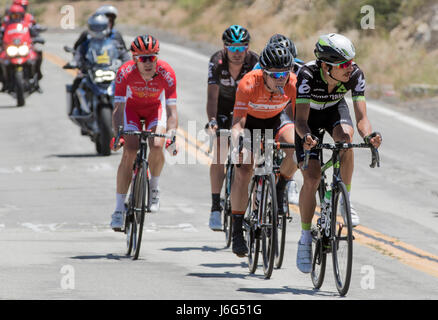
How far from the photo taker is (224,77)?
476 inches

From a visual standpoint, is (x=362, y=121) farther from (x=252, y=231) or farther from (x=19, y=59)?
(x=19, y=59)

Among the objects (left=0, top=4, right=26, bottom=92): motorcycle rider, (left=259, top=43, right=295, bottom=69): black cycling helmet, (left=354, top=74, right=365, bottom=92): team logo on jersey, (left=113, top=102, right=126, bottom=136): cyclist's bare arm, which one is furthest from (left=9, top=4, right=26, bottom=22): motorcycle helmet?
(left=354, top=74, right=365, bottom=92): team logo on jersey

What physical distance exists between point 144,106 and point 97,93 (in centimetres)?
702

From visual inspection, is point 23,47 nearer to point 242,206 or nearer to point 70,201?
point 70,201

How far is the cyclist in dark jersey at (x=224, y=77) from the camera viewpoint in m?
11.7

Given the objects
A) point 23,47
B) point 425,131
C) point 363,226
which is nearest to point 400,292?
point 363,226

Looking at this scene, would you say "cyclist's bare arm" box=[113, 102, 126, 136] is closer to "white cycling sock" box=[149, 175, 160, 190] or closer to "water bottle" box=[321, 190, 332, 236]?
"white cycling sock" box=[149, 175, 160, 190]

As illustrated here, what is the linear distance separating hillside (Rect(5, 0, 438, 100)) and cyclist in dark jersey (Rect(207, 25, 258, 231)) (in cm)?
1059

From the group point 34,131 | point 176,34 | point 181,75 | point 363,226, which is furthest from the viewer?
point 176,34

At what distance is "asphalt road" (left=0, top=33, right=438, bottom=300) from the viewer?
939 centimetres

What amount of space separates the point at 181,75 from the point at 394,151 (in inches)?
472

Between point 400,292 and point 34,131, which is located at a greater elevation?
point 400,292

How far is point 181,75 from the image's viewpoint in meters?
30.3

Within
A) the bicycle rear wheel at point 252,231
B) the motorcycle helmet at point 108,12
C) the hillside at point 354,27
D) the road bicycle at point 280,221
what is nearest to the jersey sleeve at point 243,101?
the road bicycle at point 280,221
